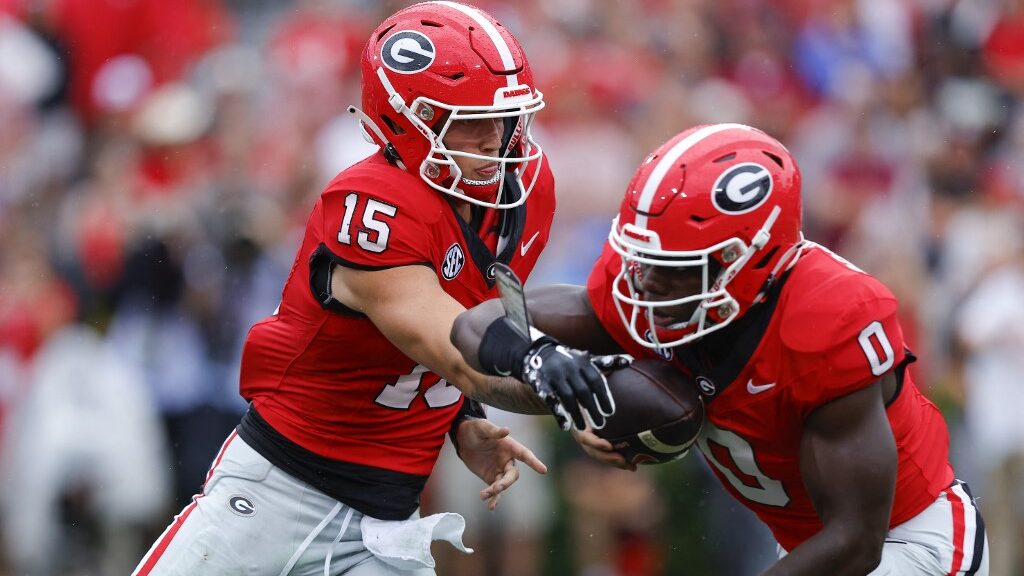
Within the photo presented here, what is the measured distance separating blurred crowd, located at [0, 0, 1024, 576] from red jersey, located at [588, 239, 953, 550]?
3.01m

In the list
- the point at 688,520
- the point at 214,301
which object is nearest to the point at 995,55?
the point at 688,520

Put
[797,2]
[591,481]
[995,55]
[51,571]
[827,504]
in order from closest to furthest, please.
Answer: [827,504] < [591,481] < [51,571] < [995,55] < [797,2]

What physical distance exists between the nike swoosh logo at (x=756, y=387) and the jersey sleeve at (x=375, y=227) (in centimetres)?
86

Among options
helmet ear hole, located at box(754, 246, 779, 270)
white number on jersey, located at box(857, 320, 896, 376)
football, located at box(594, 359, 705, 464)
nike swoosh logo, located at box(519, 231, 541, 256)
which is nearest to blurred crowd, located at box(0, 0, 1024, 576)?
nike swoosh logo, located at box(519, 231, 541, 256)

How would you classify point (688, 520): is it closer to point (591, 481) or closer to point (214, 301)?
point (591, 481)

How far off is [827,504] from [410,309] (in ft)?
3.60

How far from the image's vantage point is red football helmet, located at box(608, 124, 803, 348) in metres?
3.41

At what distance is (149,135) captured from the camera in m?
7.96

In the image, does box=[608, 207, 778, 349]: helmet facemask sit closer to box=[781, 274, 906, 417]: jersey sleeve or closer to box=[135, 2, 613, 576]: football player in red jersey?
box=[781, 274, 906, 417]: jersey sleeve

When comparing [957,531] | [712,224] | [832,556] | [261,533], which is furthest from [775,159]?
[261,533]

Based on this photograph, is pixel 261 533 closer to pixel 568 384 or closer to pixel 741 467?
pixel 568 384

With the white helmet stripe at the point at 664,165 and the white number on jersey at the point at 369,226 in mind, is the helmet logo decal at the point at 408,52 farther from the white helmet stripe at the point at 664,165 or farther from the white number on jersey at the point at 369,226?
the white helmet stripe at the point at 664,165

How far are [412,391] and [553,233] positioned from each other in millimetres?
3470

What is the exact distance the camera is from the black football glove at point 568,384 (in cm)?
314
